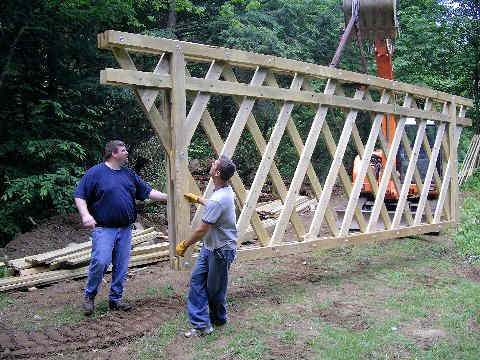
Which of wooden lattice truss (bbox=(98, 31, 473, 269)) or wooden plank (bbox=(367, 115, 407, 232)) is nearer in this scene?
wooden lattice truss (bbox=(98, 31, 473, 269))

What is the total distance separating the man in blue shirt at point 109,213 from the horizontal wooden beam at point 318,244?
136 centimetres

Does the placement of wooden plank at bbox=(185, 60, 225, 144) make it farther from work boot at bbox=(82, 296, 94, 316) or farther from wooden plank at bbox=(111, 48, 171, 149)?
work boot at bbox=(82, 296, 94, 316)

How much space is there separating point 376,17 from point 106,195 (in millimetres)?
6482

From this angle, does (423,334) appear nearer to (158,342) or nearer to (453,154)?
(158,342)

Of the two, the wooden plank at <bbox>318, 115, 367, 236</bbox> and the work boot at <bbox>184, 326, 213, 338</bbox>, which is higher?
the wooden plank at <bbox>318, 115, 367, 236</bbox>

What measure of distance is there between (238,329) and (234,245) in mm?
897

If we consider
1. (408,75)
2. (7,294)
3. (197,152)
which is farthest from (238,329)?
(408,75)

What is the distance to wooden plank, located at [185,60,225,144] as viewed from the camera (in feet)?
17.4

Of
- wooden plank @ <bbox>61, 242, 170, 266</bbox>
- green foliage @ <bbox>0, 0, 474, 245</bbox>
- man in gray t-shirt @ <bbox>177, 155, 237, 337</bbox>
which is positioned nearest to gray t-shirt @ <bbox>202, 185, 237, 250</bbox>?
man in gray t-shirt @ <bbox>177, 155, 237, 337</bbox>

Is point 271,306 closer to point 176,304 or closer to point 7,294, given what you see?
point 176,304

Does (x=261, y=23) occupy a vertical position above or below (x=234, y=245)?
above

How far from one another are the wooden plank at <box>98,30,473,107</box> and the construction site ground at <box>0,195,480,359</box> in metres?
2.84

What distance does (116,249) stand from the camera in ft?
18.7

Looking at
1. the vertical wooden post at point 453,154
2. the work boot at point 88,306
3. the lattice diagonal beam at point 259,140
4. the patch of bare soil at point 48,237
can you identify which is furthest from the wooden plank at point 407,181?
the patch of bare soil at point 48,237
